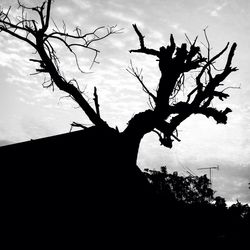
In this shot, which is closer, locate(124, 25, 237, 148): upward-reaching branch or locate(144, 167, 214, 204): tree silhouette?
locate(124, 25, 237, 148): upward-reaching branch

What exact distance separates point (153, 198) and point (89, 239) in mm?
1818

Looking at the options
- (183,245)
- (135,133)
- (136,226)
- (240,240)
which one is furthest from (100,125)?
(240,240)

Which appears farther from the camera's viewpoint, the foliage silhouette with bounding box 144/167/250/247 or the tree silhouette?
the tree silhouette

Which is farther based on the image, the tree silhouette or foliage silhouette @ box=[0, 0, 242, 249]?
the tree silhouette

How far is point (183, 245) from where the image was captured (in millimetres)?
6430

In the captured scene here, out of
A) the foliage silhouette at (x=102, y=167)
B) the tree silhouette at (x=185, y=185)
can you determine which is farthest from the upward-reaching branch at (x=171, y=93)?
the tree silhouette at (x=185, y=185)

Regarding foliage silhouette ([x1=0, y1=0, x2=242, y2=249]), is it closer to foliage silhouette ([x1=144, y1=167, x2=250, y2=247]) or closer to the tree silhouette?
foliage silhouette ([x1=144, y1=167, x2=250, y2=247])

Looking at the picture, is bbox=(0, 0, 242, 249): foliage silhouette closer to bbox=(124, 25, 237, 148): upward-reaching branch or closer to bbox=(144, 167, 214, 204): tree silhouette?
bbox=(124, 25, 237, 148): upward-reaching branch

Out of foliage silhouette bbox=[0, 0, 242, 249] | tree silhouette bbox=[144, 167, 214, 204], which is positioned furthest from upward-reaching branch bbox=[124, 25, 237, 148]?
tree silhouette bbox=[144, 167, 214, 204]

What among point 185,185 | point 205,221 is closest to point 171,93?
point 205,221

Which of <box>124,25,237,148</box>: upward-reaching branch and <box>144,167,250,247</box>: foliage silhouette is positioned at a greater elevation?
<box>124,25,237,148</box>: upward-reaching branch

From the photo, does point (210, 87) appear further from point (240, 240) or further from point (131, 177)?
point (240, 240)

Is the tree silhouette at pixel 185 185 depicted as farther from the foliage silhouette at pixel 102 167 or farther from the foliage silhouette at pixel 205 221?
the foliage silhouette at pixel 102 167

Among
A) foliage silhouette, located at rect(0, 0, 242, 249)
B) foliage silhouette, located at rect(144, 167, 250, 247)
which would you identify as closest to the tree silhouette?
foliage silhouette, located at rect(144, 167, 250, 247)
